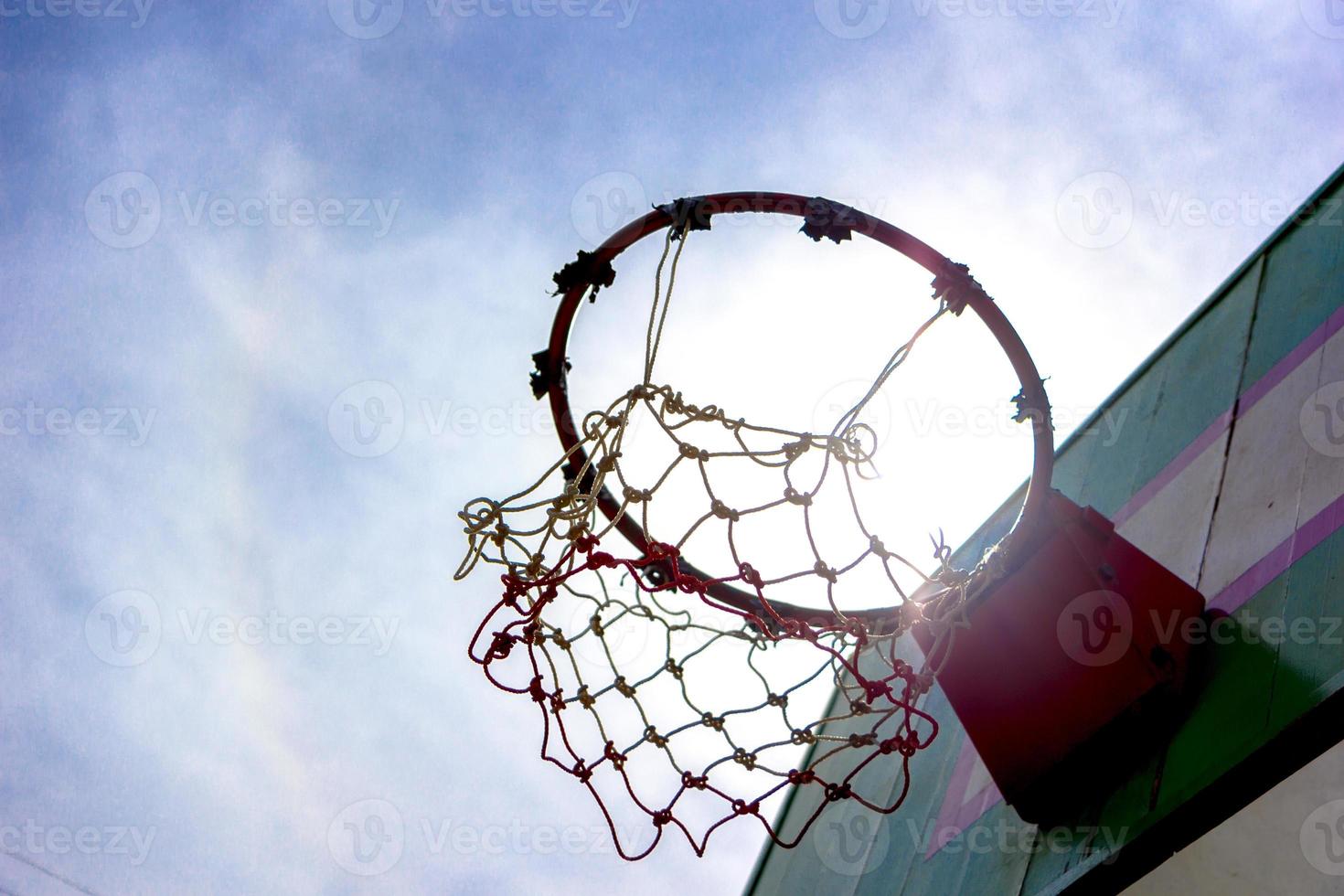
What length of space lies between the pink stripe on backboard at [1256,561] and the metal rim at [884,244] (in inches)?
18.9

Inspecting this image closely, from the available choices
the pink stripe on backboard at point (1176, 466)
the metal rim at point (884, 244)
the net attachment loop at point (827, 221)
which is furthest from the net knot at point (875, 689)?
the pink stripe on backboard at point (1176, 466)

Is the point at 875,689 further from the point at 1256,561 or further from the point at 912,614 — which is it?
the point at 1256,561

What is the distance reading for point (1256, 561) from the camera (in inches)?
104

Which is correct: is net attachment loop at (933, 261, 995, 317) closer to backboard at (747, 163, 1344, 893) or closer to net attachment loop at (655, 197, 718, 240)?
net attachment loop at (655, 197, 718, 240)

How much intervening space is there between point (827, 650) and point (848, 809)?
4.77 feet

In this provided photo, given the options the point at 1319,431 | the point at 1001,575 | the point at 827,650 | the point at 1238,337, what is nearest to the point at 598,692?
the point at 827,650

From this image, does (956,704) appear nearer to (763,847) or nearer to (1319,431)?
(1319,431)

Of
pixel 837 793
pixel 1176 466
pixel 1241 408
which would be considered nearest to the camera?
pixel 837 793

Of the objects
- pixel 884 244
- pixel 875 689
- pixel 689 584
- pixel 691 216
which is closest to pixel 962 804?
pixel 875 689

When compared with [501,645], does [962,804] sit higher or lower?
lower

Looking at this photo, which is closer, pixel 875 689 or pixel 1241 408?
pixel 875 689

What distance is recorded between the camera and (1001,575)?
2.80 meters

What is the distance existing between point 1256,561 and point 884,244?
1.14 metres

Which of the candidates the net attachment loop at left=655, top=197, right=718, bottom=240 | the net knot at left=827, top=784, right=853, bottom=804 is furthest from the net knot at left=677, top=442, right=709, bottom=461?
the net knot at left=827, top=784, right=853, bottom=804
